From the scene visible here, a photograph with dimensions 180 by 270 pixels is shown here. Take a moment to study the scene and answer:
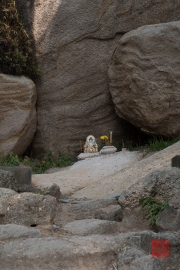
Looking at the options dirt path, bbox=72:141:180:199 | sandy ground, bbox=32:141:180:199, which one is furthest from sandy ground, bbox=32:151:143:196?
dirt path, bbox=72:141:180:199

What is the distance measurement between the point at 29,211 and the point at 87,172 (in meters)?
4.38

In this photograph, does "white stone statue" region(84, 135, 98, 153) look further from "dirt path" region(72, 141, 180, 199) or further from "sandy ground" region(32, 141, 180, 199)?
"dirt path" region(72, 141, 180, 199)

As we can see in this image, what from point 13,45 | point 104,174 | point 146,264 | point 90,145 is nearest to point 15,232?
point 146,264

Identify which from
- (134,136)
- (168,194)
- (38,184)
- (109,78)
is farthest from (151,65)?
(168,194)

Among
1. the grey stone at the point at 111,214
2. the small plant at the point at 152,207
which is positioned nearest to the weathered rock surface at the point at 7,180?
the grey stone at the point at 111,214

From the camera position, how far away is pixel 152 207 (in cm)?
485

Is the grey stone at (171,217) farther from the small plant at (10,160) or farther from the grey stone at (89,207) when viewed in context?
the small plant at (10,160)

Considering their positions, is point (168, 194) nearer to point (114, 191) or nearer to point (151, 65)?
point (114, 191)

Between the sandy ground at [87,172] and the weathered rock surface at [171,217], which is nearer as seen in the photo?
the weathered rock surface at [171,217]

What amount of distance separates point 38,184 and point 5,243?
3.97 metres

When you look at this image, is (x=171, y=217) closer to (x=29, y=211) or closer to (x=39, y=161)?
(x=29, y=211)

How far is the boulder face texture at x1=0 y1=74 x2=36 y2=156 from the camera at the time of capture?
10289 mm

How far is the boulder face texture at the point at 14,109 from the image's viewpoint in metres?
10.3

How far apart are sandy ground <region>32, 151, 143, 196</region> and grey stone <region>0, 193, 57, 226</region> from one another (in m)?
2.56
